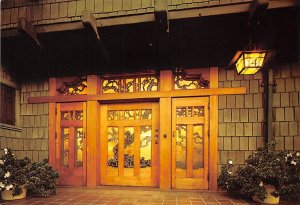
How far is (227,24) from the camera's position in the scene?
17.2ft

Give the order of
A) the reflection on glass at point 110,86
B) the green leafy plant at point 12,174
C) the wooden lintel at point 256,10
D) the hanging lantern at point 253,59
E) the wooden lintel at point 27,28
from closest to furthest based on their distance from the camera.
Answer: the wooden lintel at point 256,10 < the hanging lantern at point 253,59 < the green leafy plant at point 12,174 < the wooden lintel at point 27,28 < the reflection on glass at point 110,86

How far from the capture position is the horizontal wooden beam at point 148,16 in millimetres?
4801

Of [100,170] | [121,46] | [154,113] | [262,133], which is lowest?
[100,170]

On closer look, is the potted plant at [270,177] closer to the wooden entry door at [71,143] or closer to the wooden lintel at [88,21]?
the wooden entry door at [71,143]

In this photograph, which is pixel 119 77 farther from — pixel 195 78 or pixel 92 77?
pixel 195 78

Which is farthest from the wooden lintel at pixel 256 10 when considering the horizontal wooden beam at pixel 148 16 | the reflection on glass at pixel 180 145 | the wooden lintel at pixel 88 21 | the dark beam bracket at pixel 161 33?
the wooden lintel at pixel 88 21

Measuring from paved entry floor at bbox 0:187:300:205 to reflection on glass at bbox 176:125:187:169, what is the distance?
2.18 feet

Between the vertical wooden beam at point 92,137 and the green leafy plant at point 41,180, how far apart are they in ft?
2.87

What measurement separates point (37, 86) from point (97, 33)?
246cm

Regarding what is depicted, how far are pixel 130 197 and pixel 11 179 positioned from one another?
2326 mm

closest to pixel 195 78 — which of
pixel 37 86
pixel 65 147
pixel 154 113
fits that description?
pixel 154 113

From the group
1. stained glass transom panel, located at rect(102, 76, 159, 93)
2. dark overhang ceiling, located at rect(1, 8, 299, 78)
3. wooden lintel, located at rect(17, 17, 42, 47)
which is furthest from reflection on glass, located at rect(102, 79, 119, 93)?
wooden lintel, located at rect(17, 17, 42, 47)

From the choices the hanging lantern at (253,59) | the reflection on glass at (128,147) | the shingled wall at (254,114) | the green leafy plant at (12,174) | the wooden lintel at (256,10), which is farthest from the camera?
the reflection on glass at (128,147)

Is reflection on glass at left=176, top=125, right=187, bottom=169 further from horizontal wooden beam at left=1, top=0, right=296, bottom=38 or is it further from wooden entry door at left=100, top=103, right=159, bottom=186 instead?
horizontal wooden beam at left=1, top=0, right=296, bottom=38
